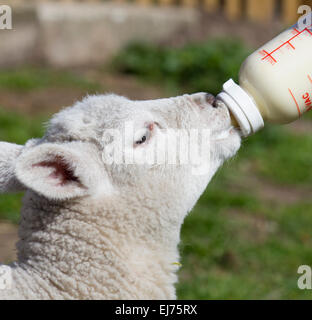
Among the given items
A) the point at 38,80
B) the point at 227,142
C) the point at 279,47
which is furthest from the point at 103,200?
the point at 38,80

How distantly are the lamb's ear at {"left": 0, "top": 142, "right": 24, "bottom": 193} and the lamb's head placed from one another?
83 mm

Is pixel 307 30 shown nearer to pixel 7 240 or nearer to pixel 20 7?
pixel 7 240

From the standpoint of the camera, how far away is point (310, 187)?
6.57 meters

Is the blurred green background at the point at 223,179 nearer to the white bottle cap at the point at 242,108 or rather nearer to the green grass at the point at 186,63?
the green grass at the point at 186,63

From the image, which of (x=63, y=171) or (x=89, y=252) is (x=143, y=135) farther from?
(x=89, y=252)

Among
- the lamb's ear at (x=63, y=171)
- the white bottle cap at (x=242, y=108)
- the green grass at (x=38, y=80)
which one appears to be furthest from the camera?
the green grass at (x=38, y=80)

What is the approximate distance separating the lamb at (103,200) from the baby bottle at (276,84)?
0.13 meters

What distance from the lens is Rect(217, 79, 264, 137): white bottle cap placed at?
117 inches

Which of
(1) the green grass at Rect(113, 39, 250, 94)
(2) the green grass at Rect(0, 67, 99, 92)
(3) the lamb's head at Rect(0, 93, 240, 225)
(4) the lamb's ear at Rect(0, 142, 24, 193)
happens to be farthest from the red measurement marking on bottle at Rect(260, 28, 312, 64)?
(1) the green grass at Rect(113, 39, 250, 94)

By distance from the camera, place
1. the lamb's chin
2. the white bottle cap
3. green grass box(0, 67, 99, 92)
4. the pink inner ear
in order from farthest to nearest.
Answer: green grass box(0, 67, 99, 92)
the lamb's chin
the white bottle cap
the pink inner ear

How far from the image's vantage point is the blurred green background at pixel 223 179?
16.0ft

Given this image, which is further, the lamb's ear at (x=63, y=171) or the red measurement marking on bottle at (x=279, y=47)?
the red measurement marking on bottle at (x=279, y=47)

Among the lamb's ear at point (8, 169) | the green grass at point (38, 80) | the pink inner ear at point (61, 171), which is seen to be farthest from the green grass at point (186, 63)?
the pink inner ear at point (61, 171)

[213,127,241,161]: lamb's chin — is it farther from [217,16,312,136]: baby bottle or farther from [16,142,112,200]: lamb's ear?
[16,142,112,200]: lamb's ear
